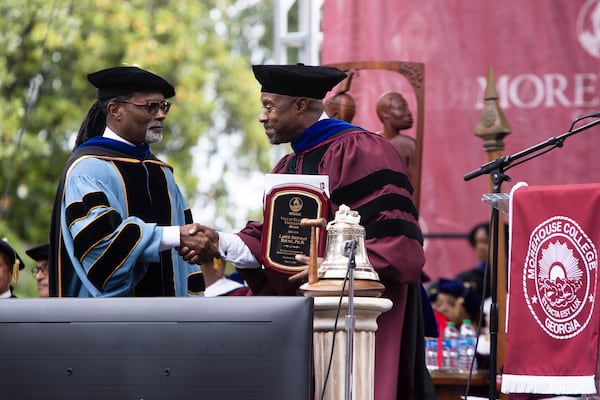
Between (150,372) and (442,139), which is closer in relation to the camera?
(150,372)

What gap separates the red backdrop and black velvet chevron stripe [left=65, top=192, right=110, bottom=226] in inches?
171

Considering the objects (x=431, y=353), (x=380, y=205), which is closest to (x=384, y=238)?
(x=380, y=205)

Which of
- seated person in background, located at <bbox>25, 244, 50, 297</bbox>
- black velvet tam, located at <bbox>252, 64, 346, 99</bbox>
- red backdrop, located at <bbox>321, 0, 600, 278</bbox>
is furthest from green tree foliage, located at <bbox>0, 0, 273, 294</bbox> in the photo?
black velvet tam, located at <bbox>252, 64, 346, 99</bbox>

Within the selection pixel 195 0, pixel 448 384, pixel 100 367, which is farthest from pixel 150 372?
pixel 195 0

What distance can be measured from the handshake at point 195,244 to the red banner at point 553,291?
1410 mm

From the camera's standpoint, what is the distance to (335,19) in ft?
31.6

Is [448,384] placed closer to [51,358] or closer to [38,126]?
[51,358]

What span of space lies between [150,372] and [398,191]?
1.88m

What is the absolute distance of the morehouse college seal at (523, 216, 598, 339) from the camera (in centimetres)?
507

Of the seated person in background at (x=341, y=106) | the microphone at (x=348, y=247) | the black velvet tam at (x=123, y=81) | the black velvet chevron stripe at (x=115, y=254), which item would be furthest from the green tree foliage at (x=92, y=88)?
the microphone at (x=348, y=247)

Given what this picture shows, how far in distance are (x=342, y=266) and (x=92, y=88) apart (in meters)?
13.2

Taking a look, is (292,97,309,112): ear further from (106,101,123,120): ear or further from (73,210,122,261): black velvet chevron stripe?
(73,210,122,261): black velvet chevron stripe

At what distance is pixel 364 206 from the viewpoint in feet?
18.2

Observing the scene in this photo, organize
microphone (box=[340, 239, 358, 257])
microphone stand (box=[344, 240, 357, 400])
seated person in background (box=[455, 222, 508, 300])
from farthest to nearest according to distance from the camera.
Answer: seated person in background (box=[455, 222, 508, 300]) < microphone (box=[340, 239, 358, 257]) < microphone stand (box=[344, 240, 357, 400])
